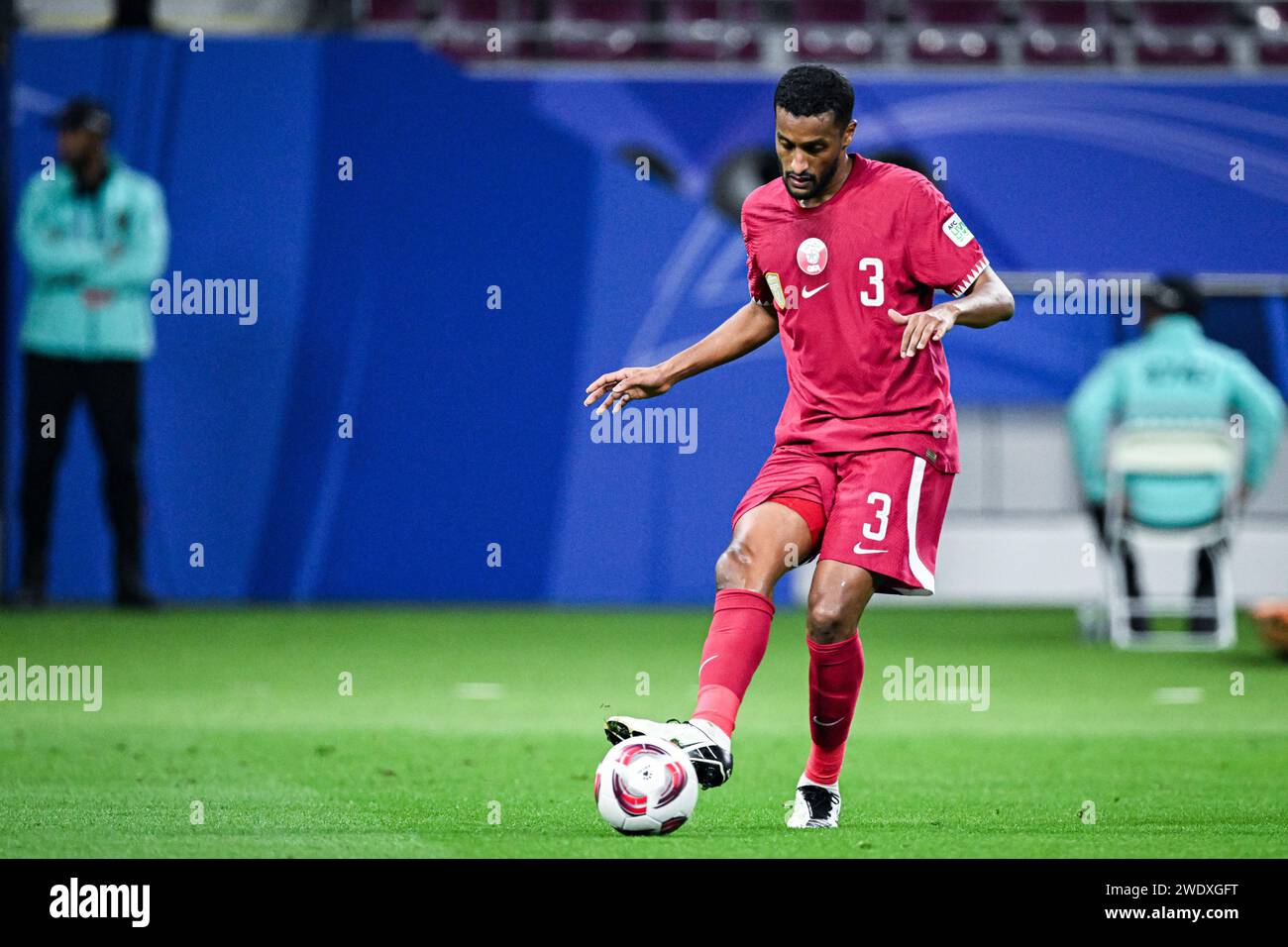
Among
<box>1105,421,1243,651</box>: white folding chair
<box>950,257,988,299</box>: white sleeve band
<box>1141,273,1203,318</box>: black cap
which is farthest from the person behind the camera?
<box>1141,273,1203,318</box>: black cap

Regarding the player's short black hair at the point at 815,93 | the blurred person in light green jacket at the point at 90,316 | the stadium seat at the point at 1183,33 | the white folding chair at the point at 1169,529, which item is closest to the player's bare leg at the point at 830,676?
the player's short black hair at the point at 815,93

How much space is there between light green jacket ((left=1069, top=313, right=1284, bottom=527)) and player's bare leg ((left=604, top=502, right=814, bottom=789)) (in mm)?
6827

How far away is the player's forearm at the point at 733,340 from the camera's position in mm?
6066

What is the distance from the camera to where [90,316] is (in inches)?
530

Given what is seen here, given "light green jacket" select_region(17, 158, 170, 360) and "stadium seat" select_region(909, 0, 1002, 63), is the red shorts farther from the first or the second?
"stadium seat" select_region(909, 0, 1002, 63)

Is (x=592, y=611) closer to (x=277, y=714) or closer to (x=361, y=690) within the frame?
(x=361, y=690)

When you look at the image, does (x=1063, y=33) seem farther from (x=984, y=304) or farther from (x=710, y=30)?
(x=984, y=304)

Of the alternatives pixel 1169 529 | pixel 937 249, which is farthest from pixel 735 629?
pixel 1169 529

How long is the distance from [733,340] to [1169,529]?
662cm

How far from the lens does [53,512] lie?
1420cm

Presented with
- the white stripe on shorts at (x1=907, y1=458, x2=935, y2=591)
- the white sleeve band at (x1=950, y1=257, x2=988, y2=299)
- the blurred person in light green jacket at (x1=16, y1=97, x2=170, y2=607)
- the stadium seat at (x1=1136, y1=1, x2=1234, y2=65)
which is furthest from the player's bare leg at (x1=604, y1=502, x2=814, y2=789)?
the stadium seat at (x1=1136, y1=1, x2=1234, y2=65)

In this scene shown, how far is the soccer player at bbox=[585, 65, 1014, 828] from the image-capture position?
18.3 ft

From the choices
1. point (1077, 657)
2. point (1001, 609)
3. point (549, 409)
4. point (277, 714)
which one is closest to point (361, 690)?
point (277, 714)

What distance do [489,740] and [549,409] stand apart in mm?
6704
